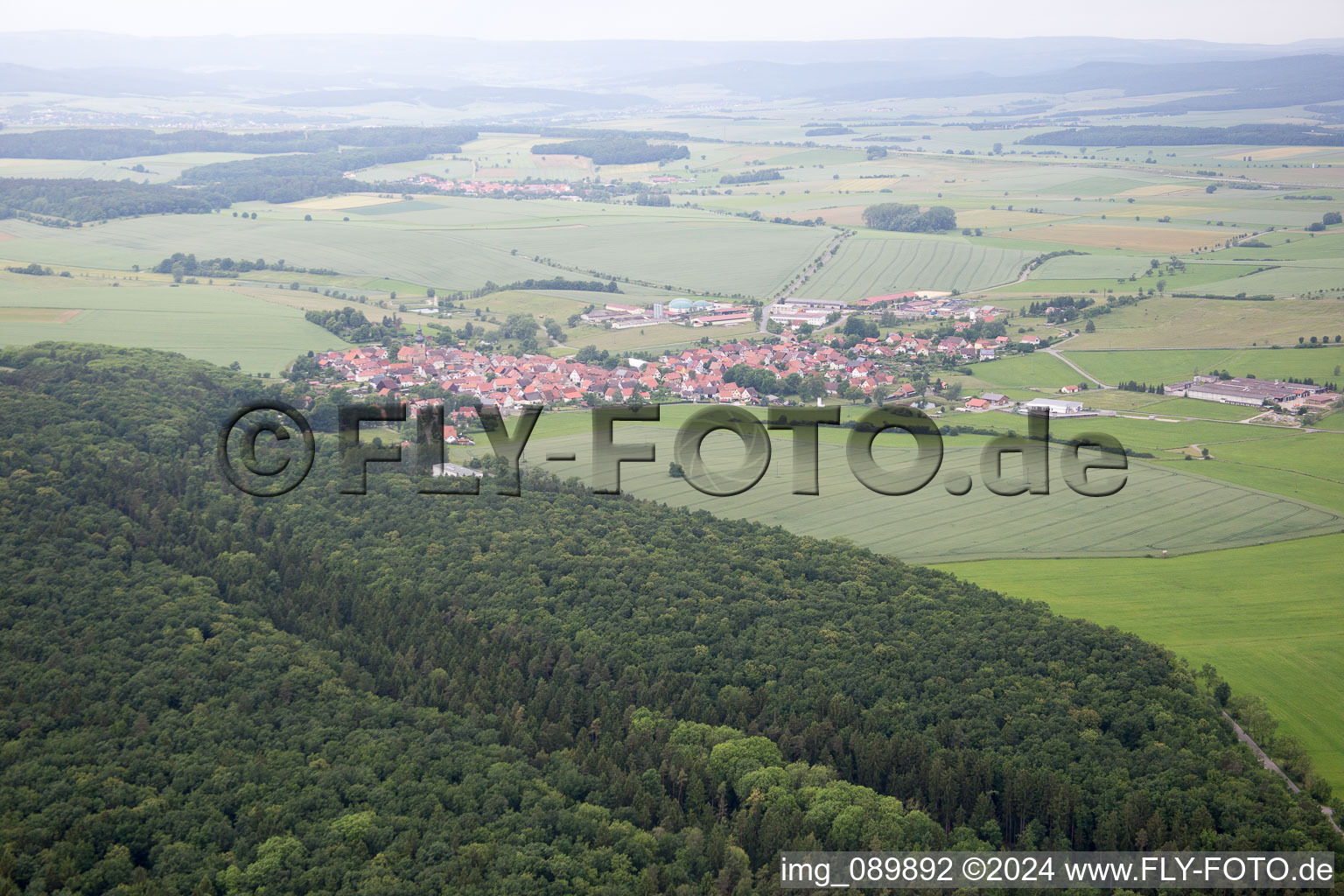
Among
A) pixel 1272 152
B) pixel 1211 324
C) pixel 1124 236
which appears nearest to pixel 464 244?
pixel 1124 236

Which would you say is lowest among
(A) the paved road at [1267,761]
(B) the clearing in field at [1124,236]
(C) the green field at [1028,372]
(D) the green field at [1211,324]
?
(A) the paved road at [1267,761]

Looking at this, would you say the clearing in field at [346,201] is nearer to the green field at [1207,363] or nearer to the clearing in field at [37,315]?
the clearing in field at [37,315]

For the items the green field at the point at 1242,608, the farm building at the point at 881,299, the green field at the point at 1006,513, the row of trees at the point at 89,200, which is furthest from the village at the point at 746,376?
the row of trees at the point at 89,200

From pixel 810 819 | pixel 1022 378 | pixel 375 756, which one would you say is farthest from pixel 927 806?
pixel 1022 378

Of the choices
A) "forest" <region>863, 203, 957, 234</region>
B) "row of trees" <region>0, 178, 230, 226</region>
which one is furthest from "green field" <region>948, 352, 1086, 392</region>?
"row of trees" <region>0, 178, 230, 226</region>

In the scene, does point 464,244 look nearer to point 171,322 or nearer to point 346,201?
point 346,201

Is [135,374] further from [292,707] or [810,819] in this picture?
[810,819]

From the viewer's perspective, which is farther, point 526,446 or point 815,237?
point 815,237
